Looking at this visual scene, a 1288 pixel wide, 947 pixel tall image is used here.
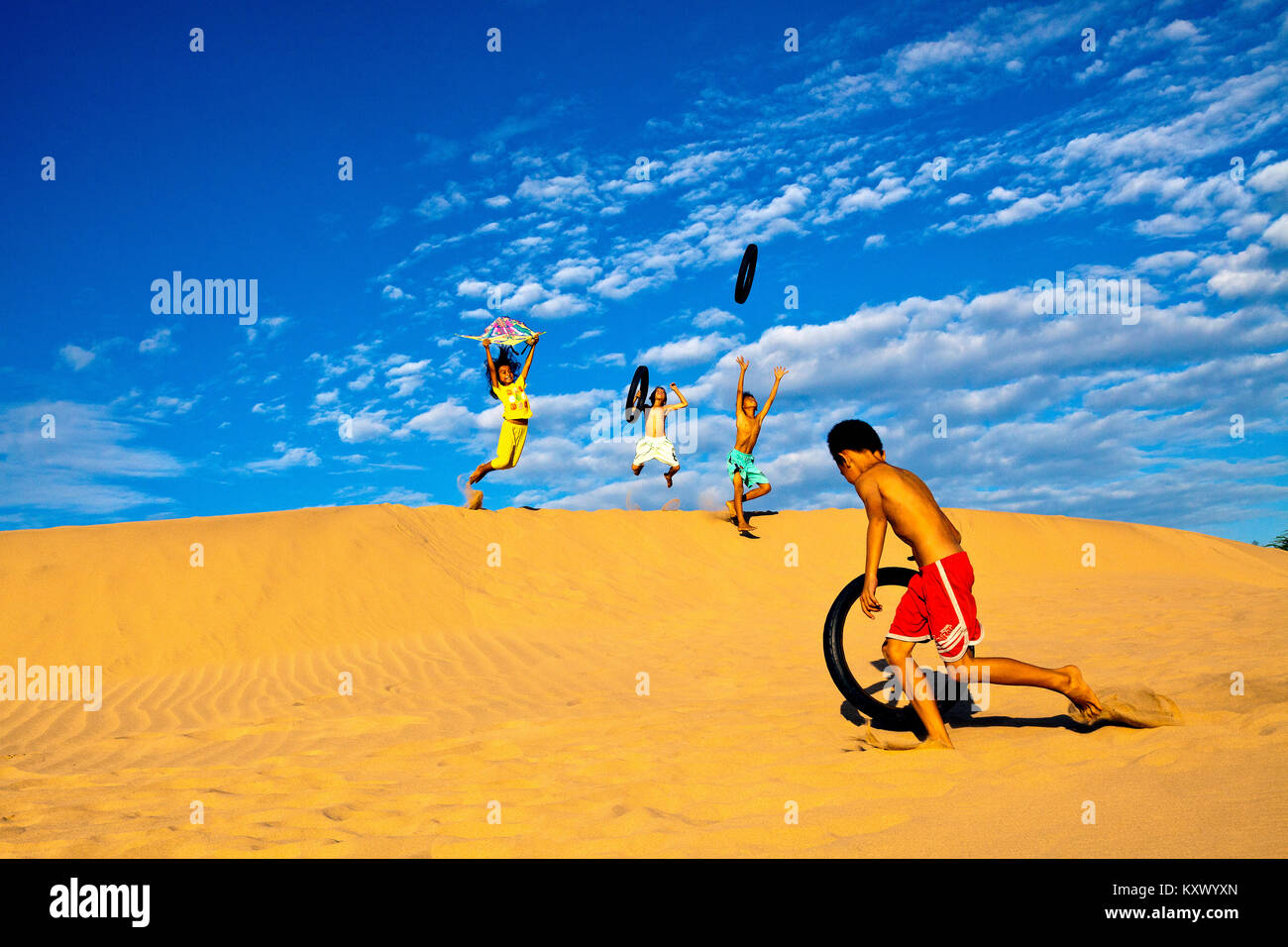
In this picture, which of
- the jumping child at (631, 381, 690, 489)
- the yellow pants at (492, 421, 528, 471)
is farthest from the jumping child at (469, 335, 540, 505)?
the jumping child at (631, 381, 690, 489)

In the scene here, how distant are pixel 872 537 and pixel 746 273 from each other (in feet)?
36.0

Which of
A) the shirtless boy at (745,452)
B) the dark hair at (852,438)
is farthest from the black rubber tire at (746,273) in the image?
the dark hair at (852,438)

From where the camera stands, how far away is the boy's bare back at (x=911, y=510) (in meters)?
4.41

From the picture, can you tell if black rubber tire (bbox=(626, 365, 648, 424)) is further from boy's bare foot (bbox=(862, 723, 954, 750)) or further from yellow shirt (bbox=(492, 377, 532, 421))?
boy's bare foot (bbox=(862, 723, 954, 750))

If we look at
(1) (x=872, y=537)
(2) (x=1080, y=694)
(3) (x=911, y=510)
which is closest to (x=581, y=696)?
(1) (x=872, y=537)

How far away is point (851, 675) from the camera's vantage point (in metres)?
4.91

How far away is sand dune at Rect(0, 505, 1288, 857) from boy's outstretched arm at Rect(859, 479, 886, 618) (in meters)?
0.85

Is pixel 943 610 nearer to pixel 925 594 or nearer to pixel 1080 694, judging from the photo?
pixel 925 594

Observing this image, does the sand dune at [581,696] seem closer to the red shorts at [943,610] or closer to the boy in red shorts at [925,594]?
the boy in red shorts at [925,594]
